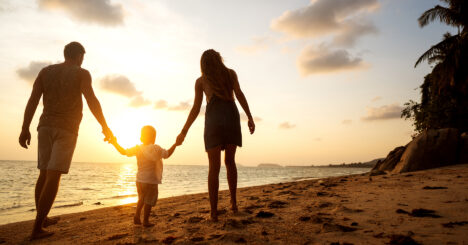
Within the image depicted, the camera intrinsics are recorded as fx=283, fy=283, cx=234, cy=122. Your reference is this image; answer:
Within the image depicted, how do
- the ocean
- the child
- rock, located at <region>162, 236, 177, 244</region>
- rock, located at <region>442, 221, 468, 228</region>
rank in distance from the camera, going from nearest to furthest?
rock, located at <region>442, 221, 468, 228</region>
rock, located at <region>162, 236, 177, 244</region>
the child
the ocean

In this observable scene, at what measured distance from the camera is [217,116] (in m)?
3.86

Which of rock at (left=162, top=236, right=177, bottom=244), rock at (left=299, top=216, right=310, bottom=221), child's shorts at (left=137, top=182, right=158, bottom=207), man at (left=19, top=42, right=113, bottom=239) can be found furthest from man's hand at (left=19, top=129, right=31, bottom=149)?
rock at (left=299, top=216, right=310, bottom=221)

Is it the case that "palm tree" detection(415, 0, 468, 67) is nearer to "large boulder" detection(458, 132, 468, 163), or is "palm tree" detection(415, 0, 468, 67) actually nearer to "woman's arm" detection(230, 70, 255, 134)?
"large boulder" detection(458, 132, 468, 163)

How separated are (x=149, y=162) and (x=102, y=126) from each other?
0.90m

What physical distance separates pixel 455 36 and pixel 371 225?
23.4m

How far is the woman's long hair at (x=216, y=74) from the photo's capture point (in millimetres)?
3951

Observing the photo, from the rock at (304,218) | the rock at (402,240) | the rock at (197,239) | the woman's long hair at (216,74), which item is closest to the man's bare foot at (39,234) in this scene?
the rock at (197,239)

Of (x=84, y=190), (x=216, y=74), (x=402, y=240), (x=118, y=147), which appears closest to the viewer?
(x=402, y=240)

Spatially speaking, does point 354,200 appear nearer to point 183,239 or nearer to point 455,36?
point 183,239

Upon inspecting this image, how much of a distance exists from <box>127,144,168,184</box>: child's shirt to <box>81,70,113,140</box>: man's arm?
0.58m

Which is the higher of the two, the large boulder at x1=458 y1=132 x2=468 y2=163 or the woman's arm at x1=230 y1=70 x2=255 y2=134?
the woman's arm at x1=230 y1=70 x2=255 y2=134

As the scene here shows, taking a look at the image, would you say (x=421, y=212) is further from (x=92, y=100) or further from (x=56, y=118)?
(x=56, y=118)

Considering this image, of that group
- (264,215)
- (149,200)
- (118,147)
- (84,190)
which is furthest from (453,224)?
(84,190)

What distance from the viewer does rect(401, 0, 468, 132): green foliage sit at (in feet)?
61.3
